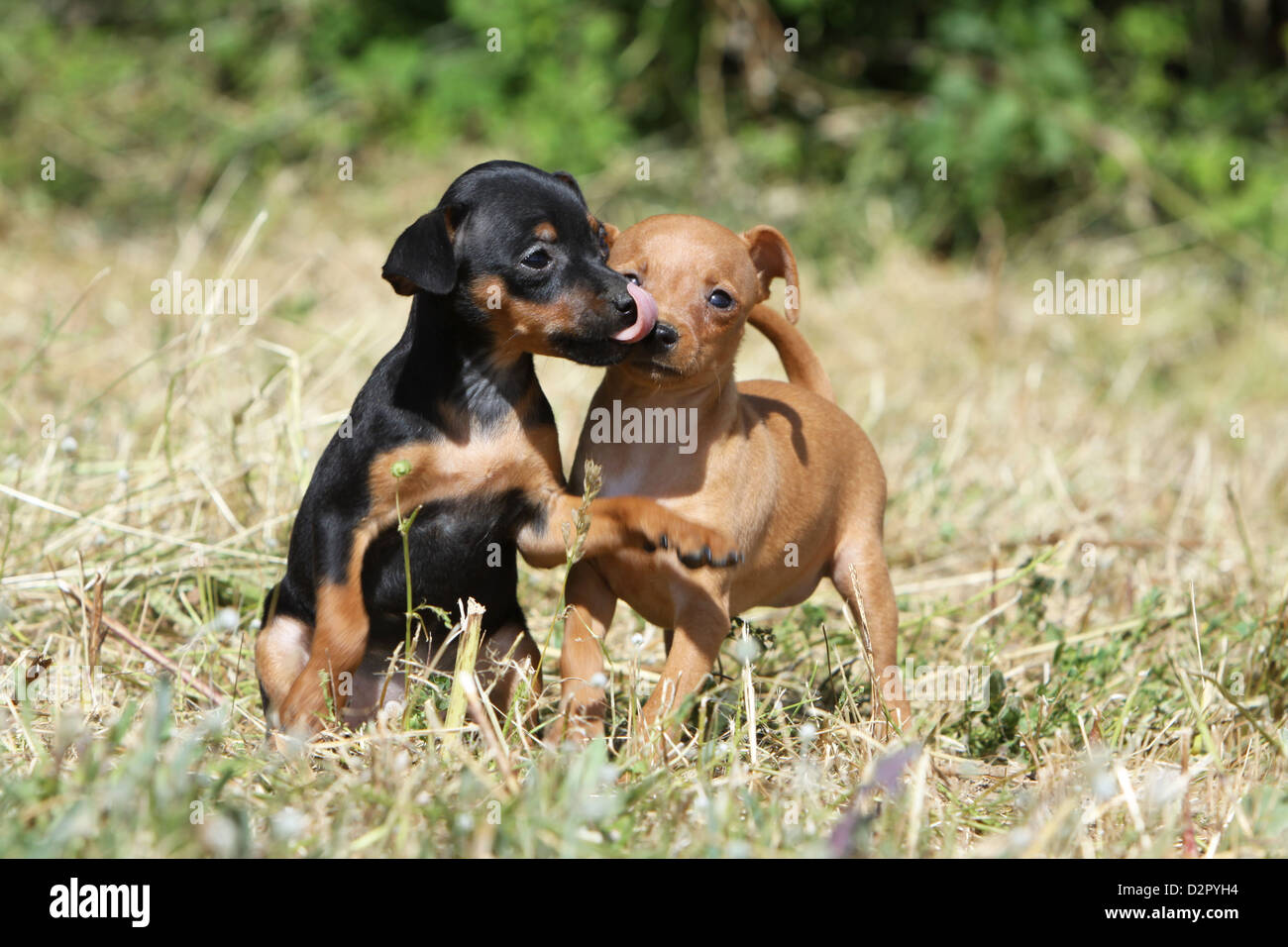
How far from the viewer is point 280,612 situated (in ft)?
14.1

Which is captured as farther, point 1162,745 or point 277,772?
point 1162,745

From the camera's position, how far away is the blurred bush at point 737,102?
11445mm

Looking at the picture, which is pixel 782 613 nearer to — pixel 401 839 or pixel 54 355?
pixel 401 839

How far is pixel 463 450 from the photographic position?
13.3ft

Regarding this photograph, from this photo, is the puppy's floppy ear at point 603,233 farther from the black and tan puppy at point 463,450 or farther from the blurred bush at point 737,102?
the blurred bush at point 737,102

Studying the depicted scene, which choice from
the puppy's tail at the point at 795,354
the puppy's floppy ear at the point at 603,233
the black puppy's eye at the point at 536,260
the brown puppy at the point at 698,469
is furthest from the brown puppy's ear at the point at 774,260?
the black puppy's eye at the point at 536,260

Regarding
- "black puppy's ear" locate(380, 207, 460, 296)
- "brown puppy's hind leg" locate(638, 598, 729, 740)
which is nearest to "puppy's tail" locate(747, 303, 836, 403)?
"brown puppy's hind leg" locate(638, 598, 729, 740)

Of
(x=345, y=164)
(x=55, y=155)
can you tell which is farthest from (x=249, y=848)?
(x=55, y=155)

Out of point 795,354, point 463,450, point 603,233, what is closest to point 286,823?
point 463,450

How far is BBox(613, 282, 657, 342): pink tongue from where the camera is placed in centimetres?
384

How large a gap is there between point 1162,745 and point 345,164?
14.4 ft

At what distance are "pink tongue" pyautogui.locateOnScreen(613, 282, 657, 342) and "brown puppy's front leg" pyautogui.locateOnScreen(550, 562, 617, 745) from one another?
29.9 inches

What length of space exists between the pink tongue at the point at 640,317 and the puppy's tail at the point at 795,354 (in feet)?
2.84

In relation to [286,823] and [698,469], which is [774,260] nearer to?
[698,469]
